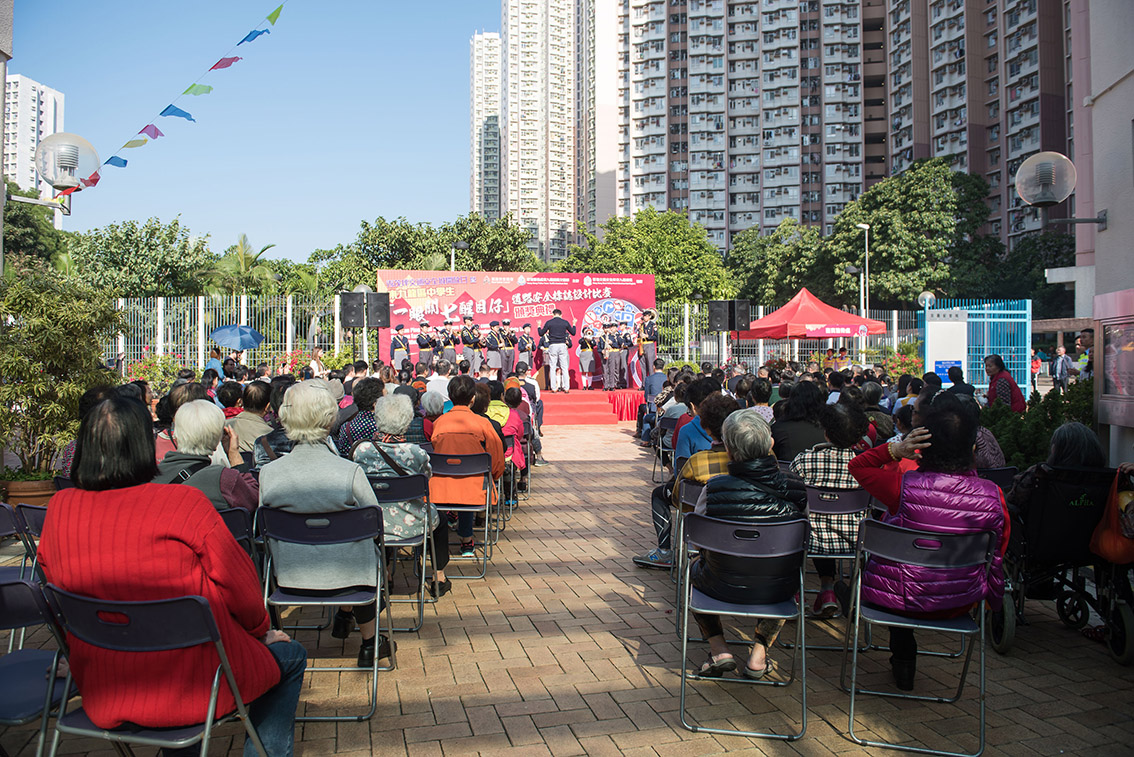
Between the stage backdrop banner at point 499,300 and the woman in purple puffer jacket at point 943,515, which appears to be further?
the stage backdrop banner at point 499,300

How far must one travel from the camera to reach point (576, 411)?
17.8m

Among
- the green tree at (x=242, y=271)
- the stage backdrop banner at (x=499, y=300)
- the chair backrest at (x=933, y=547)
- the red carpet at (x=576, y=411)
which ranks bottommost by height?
the red carpet at (x=576, y=411)

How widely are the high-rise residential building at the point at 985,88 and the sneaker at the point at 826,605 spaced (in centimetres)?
4899

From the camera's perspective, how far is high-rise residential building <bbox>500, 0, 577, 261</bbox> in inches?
4594

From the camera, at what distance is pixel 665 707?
3537mm

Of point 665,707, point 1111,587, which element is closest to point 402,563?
point 665,707

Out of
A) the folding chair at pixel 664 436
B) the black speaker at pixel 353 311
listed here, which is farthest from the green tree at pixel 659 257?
the folding chair at pixel 664 436

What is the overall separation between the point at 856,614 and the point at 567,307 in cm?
1747

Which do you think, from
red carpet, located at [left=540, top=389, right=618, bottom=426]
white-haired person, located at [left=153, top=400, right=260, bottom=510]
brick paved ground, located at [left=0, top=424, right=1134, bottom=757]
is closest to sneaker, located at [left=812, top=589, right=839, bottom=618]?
brick paved ground, located at [left=0, top=424, right=1134, bottom=757]

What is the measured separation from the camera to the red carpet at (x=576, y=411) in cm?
1755

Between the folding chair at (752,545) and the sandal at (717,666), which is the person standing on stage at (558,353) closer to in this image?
the sandal at (717,666)

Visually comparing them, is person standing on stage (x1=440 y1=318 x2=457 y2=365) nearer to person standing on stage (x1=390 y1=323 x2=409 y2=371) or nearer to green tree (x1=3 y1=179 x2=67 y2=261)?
person standing on stage (x1=390 y1=323 x2=409 y2=371)

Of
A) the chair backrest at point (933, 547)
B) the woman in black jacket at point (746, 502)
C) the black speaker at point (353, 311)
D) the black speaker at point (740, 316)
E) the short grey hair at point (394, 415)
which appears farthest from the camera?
the black speaker at point (740, 316)

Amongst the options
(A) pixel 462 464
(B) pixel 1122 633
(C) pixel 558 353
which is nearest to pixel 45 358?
(A) pixel 462 464
